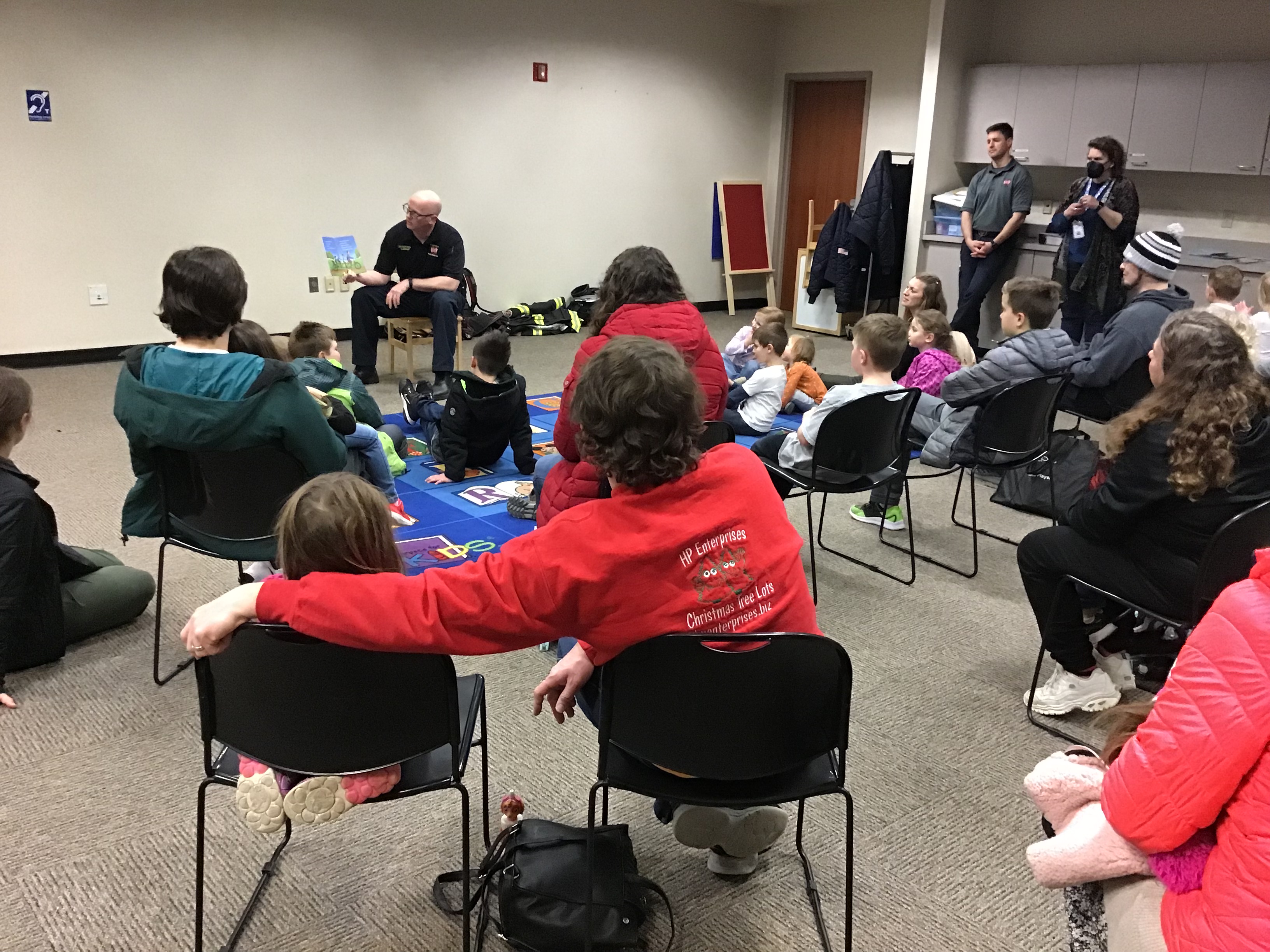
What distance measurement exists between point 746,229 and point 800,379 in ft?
16.4

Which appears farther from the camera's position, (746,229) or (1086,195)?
(746,229)

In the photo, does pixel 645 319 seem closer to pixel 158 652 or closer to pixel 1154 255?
pixel 158 652

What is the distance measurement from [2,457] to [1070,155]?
7111mm

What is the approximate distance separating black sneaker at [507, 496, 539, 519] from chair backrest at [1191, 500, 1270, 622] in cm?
245

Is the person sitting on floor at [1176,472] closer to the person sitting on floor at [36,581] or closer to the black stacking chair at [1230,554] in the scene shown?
the black stacking chair at [1230,554]

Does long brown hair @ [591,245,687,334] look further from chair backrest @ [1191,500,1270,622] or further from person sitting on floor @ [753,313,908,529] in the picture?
chair backrest @ [1191,500,1270,622]

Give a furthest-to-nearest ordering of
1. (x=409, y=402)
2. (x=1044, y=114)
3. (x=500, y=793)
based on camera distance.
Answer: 1. (x=1044, y=114)
2. (x=409, y=402)
3. (x=500, y=793)

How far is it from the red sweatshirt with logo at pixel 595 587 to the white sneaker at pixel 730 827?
1.58 feet

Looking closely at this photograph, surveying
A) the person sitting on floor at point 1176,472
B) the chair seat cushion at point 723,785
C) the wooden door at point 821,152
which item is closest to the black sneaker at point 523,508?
the person sitting on floor at point 1176,472

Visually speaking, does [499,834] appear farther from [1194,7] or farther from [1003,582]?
[1194,7]

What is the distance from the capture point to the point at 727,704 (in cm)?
155

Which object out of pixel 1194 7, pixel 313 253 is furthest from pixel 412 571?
pixel 1194 7

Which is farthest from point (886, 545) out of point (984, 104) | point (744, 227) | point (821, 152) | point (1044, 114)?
point (821, 152)

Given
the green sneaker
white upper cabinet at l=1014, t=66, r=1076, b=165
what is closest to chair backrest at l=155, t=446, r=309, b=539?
the green sneaker
